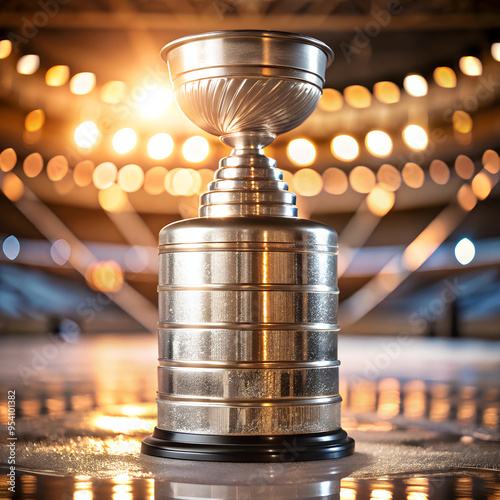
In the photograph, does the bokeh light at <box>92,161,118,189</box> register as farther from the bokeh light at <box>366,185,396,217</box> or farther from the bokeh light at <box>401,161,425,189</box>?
the bokeh light at <box>401,161,425,189</box>

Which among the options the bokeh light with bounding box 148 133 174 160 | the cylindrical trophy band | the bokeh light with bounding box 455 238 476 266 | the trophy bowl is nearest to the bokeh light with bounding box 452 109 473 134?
the bokeh light with bounding box 455 238 476 266

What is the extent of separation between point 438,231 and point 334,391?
1539 centimetres

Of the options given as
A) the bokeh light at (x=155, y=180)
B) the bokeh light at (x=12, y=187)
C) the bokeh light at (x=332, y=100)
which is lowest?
the bokeh light at (x=12, y=187)

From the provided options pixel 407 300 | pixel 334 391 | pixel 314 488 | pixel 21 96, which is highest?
pixel 21 96

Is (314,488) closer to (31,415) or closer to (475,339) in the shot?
(31,415)

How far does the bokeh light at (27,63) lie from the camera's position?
59.7 ft

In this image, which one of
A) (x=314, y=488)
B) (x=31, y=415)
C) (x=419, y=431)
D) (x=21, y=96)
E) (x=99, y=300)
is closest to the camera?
(x=314, y=488)

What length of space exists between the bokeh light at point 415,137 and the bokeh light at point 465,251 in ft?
7.20

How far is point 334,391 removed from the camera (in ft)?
14.6

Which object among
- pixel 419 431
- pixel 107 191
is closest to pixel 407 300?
pixel 107 191

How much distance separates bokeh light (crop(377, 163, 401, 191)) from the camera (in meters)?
19.8

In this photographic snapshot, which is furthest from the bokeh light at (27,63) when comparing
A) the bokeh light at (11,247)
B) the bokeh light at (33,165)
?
the bokeh light at (11,247)

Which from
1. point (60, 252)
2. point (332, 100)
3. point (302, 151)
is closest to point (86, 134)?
point (60, 252)

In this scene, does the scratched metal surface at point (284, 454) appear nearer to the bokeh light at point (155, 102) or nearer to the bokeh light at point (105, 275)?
the bokeh light at point (105, 275)
